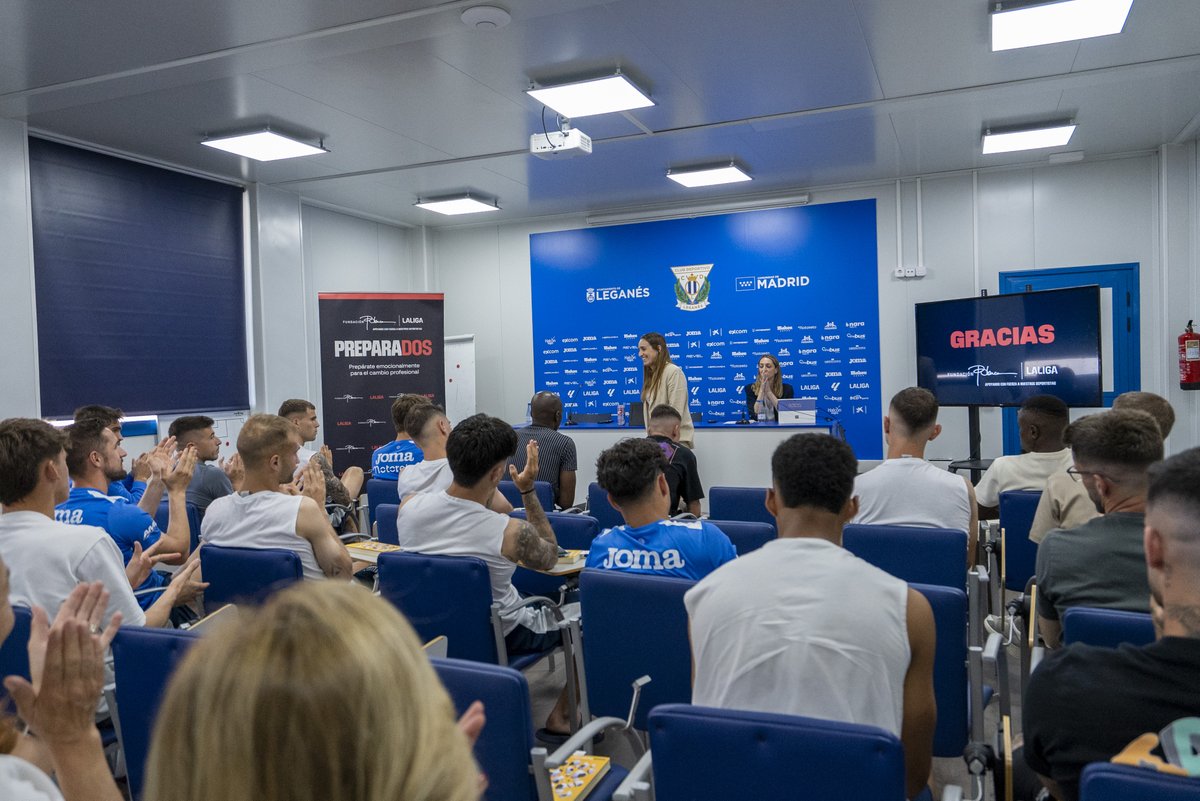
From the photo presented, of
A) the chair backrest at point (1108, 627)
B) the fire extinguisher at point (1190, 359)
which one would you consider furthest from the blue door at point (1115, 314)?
the chair backrest at point (1108, 627)

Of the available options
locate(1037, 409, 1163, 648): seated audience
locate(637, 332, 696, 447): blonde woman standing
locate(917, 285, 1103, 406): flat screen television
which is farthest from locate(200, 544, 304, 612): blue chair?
locate(917, 285, 1103, 406): flat screen television

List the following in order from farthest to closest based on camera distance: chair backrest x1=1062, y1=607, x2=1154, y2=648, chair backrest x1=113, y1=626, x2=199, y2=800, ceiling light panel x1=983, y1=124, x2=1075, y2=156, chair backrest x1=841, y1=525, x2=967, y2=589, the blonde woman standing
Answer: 1. ceiling light panel x1=983, y1=124, x2=1075, y2=156
2. the blonde woman standing
3. chair backrest x1=841, y1=525, x2=967, y2=589
4. chair backrest x1=113, y1=626, x2=199, y2=800
5. chair backrest x1=1062, y1=607, x2=1154, y2=648

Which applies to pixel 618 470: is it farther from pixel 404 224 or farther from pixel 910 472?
pixel 404 224

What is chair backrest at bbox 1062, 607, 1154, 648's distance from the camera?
6.06 feet

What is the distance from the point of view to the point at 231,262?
809 cm

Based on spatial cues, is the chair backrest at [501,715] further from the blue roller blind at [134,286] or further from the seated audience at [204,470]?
the blue roller blind at [134,286]

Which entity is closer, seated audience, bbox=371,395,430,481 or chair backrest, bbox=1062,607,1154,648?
chair backrest, bbox=1062,607,1154,648

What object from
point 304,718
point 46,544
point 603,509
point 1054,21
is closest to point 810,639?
point 304,718

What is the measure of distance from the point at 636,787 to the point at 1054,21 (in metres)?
4.93

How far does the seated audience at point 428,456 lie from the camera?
4602 millimetres

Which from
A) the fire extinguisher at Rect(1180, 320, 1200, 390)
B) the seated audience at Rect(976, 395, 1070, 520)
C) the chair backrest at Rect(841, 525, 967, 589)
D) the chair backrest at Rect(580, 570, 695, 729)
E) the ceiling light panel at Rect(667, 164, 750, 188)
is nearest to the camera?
the chair backrest at Rect(580, 570, 695, 729)

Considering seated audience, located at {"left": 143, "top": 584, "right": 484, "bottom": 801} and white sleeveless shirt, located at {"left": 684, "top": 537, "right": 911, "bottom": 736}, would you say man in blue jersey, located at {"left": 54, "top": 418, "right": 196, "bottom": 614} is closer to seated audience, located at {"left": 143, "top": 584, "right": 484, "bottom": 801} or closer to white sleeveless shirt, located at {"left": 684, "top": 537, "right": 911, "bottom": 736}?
white sleeveless shirt, located at {"left": 684, "top": 537, "right": 911, "bottom": 736}

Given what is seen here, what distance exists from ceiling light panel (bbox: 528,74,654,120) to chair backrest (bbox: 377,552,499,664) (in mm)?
3649

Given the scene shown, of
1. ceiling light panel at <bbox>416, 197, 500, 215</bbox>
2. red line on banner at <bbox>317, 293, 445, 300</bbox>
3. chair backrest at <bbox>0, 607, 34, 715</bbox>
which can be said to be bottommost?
chair backrest at <bbox>0, 607, 34, 715</bbox>
